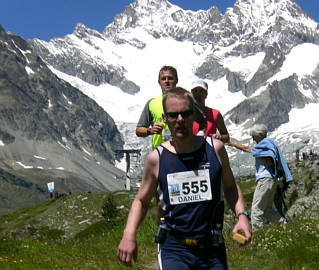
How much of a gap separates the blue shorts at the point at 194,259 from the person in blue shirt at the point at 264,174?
9.01 metres

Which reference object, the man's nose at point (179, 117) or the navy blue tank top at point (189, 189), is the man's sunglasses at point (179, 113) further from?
the navy blue tank top at point (189, 189)

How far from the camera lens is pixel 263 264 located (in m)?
11.4

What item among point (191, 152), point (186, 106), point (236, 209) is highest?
point (186, 106)

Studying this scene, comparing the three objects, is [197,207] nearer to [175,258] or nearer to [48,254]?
[175,258]

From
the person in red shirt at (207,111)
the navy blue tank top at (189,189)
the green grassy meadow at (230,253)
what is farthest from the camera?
the person in red shirt at (207,111)

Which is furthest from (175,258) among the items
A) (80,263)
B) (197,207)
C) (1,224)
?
(1,224)

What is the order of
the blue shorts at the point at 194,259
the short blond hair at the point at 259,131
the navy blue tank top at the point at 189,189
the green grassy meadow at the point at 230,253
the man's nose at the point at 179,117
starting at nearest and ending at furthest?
the blue shorts at the point at 194,259
the navy blue tank top at the point at 189,189
the man's nose at the point at 179,117
the green grassy meadow at the point at 230,253
the short blond hair at the point at 259,131

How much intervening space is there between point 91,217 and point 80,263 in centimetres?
5833

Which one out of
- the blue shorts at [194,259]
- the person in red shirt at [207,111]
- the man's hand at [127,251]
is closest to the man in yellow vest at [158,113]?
the person in red shirt at [207,111]

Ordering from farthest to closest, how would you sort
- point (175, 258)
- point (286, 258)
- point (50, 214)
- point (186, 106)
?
point (50, 214) < point (286, 258) < point (186, 106) < point (175, 258)

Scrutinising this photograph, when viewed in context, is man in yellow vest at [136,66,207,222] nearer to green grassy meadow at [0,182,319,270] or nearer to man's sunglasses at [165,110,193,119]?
green grassy meadow at [0,182,319,270]

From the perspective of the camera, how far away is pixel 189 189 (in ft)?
20.0

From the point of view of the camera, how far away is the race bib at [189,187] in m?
6.11

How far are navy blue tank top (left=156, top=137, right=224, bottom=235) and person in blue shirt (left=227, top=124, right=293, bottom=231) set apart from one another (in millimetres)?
8689
